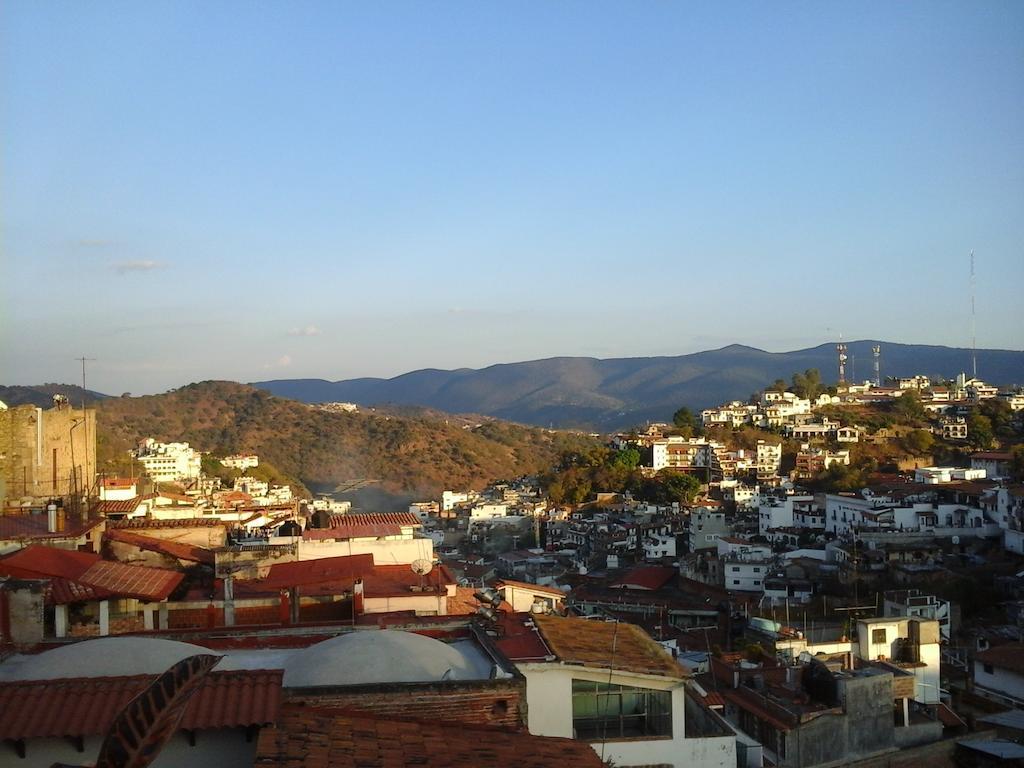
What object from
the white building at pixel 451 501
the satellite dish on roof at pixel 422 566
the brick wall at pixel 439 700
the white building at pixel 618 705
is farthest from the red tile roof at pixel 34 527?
the white building at pixel 451 501

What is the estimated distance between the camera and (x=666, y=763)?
5.15 m

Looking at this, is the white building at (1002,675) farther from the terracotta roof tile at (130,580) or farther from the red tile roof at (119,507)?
the red tile roof at (119,507)

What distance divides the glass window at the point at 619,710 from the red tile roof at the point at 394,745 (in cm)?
153

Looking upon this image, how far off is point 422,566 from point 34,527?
4097 millimetres

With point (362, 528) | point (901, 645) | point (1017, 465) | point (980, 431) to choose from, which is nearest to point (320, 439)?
point (980, 431)

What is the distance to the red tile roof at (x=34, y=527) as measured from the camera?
9195mm

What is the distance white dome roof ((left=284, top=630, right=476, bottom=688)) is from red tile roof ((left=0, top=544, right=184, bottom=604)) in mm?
3189

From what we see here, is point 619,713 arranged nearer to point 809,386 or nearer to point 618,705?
point 618,705

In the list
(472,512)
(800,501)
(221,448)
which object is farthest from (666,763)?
(221,448)

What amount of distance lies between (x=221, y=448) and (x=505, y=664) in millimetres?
66563

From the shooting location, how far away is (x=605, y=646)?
5.62 meters

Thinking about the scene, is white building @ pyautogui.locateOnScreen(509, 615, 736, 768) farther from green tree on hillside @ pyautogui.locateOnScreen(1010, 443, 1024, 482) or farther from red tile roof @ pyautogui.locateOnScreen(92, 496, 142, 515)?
green tree on hillside @ pyautogui.locateOnScreen(1010, 443, 1024, 482)

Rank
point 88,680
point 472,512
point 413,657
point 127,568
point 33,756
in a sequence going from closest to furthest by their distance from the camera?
point 33,756
point 88,680
point 413,657
point 127,568
point 472,512

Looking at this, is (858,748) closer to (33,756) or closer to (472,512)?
(33,756)
